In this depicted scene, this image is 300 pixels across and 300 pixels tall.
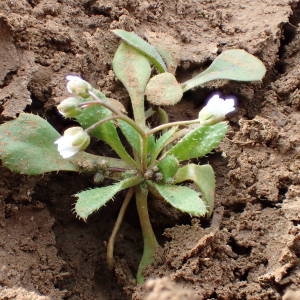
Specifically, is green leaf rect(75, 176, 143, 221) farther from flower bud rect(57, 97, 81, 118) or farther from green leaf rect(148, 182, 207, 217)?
flower bud rect(57, 97, 81, 118)

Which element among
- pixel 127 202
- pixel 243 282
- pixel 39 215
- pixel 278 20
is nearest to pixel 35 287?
pixel 39 215

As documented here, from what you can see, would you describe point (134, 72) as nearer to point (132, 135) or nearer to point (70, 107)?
point (132, 135)

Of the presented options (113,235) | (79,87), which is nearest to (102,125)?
(79,87)

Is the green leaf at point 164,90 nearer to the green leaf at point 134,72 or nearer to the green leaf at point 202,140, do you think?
the green leaf at point 134,72

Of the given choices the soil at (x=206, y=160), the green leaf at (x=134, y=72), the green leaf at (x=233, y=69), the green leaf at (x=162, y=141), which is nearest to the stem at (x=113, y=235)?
the soil at (x=206, y=160)

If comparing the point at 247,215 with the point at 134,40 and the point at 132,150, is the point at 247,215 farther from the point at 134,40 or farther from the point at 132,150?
the point at 134,40
